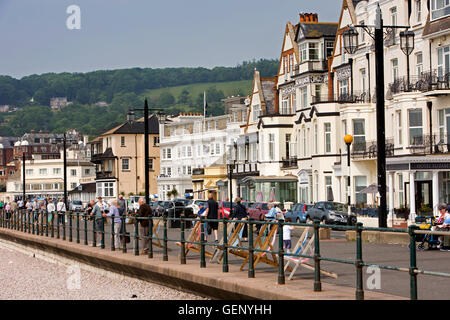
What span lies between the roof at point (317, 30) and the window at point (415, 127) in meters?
17.7

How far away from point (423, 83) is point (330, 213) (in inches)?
333

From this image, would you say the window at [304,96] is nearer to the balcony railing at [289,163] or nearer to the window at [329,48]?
the window at [329,48]

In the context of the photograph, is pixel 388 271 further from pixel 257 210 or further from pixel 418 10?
pixel 418 10

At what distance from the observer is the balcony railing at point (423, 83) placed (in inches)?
1800

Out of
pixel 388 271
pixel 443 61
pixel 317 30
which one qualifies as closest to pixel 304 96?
pixel 317 30

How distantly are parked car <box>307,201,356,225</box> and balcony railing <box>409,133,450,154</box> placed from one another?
506 cm

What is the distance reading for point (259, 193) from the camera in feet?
224

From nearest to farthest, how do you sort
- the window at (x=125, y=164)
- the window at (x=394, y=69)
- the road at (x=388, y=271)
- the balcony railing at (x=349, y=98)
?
the road at (x=388, y=271) → the window at (x=394, y=69) → the balcony railing at (x=349, y=98) → the window at (x=125, y=164)

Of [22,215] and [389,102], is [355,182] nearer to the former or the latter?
[389,102]

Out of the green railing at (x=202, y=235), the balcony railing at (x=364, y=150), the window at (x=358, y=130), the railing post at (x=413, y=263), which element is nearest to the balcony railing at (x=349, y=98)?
the window at (x=358, y=130)

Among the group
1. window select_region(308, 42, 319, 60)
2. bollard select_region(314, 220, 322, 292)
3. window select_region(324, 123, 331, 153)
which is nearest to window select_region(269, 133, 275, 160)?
window select_region(308, 42, 319, 60)

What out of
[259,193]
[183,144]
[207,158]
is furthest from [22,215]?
[183,144]

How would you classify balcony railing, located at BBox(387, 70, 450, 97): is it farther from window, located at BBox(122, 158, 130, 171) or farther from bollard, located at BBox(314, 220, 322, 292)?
window, located at BBox(122, 158, 130, 171)

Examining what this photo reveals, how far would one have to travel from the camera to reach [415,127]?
1896 inches
